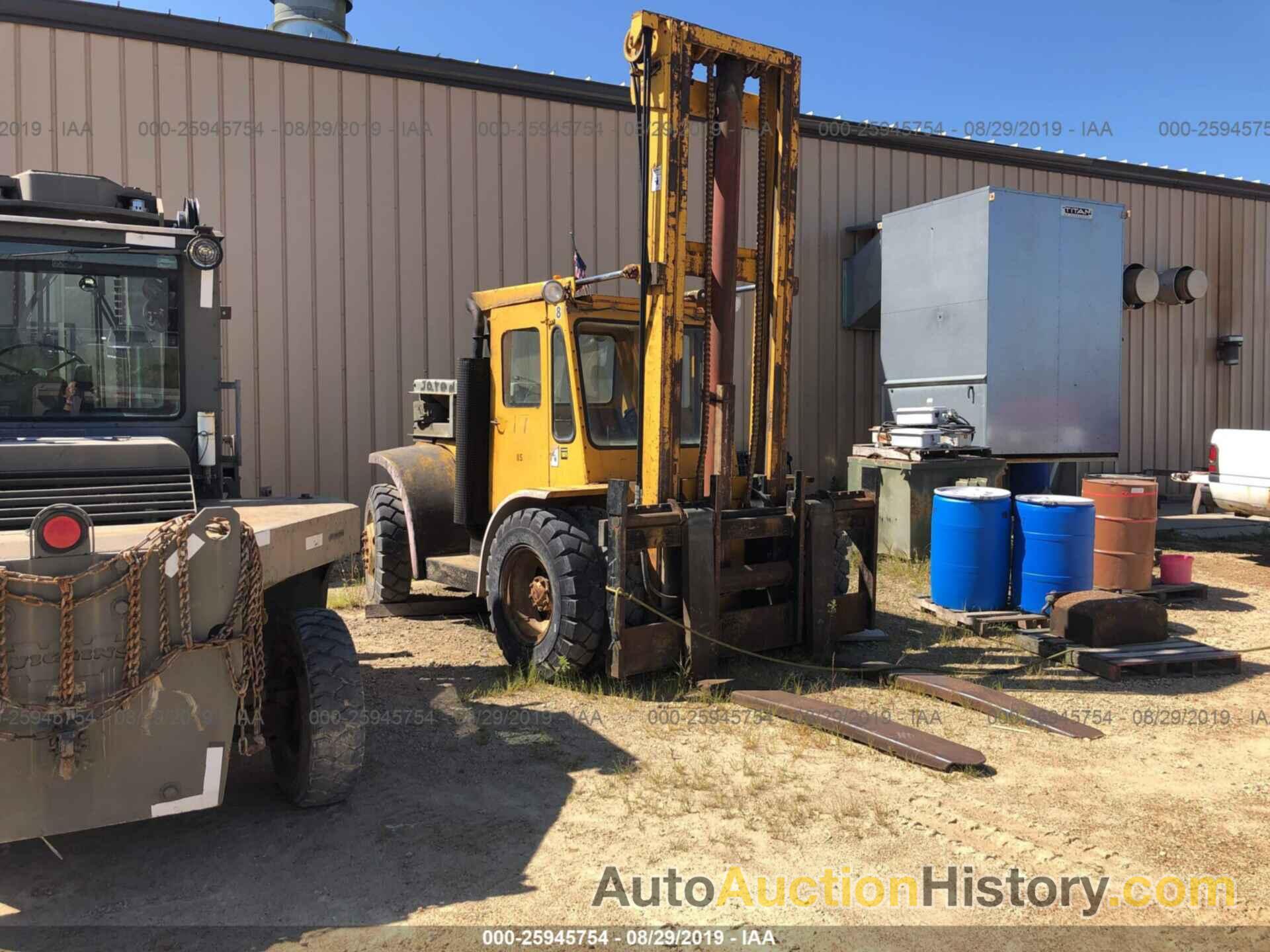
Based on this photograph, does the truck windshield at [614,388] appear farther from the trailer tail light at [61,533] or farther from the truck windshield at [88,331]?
the trailer tail light at [61,533]

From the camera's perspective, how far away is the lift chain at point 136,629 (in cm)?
317

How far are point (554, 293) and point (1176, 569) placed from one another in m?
6.54

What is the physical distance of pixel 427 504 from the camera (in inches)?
308

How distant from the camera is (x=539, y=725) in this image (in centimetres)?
537

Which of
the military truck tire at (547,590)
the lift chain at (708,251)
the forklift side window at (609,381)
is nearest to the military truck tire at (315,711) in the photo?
the military truck tire at (547,590)

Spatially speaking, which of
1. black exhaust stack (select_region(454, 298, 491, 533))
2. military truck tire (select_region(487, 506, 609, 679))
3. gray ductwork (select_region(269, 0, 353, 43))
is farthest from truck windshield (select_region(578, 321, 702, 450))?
gray ductwork (select_region(269, 0, 353, 43))

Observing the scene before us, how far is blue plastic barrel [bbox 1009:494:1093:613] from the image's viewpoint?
24.3 feet

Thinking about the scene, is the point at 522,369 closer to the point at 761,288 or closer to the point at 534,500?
the point at 534,500

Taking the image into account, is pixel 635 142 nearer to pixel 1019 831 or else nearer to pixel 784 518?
pixel 784 518

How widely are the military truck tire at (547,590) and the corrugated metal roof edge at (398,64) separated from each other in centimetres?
719

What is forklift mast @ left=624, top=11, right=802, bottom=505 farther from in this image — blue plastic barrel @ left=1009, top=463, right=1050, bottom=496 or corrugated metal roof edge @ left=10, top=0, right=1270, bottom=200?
blue plastic barrel @ left=1009, top=463, right=1050, bottom=496

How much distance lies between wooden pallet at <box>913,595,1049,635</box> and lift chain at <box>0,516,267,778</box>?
5481 millimetres

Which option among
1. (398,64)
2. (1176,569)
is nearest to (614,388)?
(1176,569)

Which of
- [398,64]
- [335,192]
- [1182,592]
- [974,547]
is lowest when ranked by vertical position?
[1182,592]
